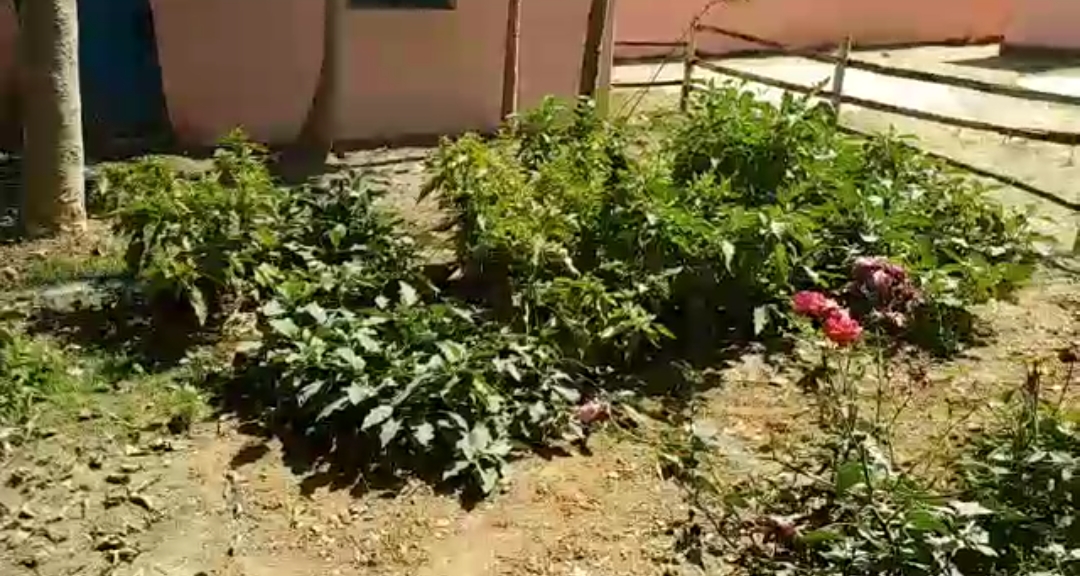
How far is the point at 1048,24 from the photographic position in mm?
12695

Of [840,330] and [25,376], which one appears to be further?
[25,376]

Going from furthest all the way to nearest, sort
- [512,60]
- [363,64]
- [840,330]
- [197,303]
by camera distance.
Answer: [512,60] → [363,64] → [197,303] → [840,330]

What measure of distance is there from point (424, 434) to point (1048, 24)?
35.1 ft

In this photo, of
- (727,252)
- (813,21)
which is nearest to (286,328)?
(727,252)

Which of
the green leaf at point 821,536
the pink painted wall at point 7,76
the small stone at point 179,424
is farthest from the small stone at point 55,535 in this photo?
the pink painted wall at point 7,76

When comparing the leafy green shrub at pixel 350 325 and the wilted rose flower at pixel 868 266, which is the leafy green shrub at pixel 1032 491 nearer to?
the wilted rose flower at pixel 868 266

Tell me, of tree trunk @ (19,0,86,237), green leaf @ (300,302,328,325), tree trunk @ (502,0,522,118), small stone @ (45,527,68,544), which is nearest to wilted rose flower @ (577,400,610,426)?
green leaf @ (300,302,328,325)

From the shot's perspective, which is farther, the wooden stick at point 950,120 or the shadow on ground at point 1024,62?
the shadow on ground at point 1024,62

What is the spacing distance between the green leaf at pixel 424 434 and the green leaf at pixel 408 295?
725mm

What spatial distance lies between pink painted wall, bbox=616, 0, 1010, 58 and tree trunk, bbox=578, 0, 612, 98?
3.07 meters

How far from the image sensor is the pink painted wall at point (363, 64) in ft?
26.4

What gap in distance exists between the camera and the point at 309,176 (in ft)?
25.0

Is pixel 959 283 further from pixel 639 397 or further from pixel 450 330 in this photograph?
pixel 450 330

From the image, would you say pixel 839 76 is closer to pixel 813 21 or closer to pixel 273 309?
pixel 813 21
